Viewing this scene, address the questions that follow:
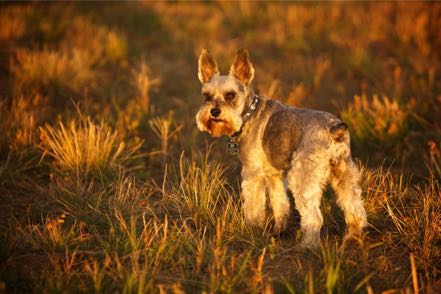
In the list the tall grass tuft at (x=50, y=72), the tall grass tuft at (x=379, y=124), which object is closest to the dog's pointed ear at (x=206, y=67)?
the tall grass tuft at (x=379, y=124)

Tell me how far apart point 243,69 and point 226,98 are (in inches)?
17.1

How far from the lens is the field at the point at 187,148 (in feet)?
15.6

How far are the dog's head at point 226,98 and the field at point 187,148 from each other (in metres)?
0.66

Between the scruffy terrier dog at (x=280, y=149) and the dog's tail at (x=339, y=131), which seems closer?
the dog's tail at (x=339, y=131)

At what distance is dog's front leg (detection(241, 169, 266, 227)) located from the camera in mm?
5695

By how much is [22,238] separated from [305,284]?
2891 mm

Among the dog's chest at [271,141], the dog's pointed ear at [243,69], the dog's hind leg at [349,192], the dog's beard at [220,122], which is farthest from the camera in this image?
the dog's pointed ear at [243,69]

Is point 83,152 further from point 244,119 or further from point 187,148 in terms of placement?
point 244,119

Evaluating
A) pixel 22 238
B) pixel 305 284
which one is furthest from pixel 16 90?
pixel 305 284

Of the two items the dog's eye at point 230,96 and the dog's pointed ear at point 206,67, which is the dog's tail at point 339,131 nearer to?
the dog's eye at point 230,96

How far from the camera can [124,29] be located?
49.3 ft

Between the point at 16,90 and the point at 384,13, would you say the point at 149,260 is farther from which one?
the point at 384,13

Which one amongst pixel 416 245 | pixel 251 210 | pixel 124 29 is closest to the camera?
pixel 416 245

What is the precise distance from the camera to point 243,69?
19.6 ft
